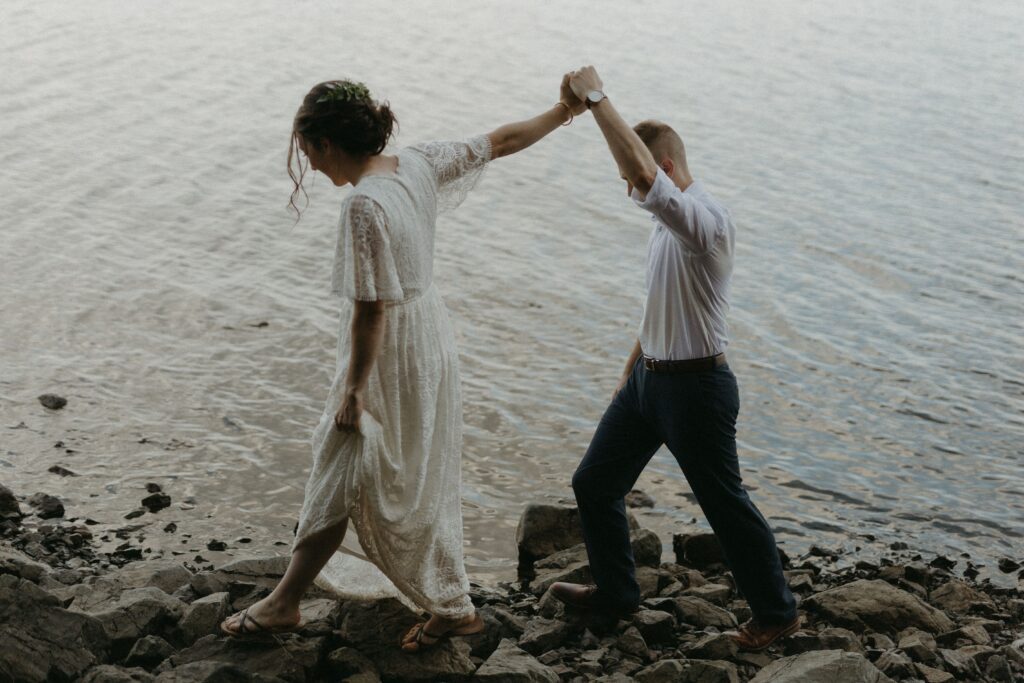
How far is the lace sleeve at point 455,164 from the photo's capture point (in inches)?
194

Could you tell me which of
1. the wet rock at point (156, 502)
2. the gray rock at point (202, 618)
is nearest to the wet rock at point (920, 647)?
the gray rock at point (202, 618)

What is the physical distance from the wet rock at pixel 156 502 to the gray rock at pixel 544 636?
2988 millimetres

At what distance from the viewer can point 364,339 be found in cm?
453

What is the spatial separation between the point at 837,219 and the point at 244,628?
11.4 meters

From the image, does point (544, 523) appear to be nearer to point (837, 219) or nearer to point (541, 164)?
point (837, 219)

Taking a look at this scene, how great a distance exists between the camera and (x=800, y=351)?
434 inches

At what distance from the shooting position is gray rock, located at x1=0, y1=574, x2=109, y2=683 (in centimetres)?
470

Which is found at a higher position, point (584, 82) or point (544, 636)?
point (584, 82)

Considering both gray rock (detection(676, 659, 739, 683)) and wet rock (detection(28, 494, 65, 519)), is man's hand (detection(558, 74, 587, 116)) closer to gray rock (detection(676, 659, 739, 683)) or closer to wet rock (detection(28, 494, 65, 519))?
gray rock (detection(676, 659, 739, 683))

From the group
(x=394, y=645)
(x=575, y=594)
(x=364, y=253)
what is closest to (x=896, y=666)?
(x=575, y=594)

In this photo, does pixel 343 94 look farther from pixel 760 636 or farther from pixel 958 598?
pixel 958 598

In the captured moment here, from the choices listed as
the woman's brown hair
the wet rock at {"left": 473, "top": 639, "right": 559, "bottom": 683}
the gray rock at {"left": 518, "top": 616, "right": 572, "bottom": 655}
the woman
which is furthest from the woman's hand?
the gray rock at {"left": 518, "top": 616, "right": 572, "bottom": 655}

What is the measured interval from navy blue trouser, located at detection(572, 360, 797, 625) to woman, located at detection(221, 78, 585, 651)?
83 centimetres

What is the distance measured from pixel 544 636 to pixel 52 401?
Answer: 495 centimetres
